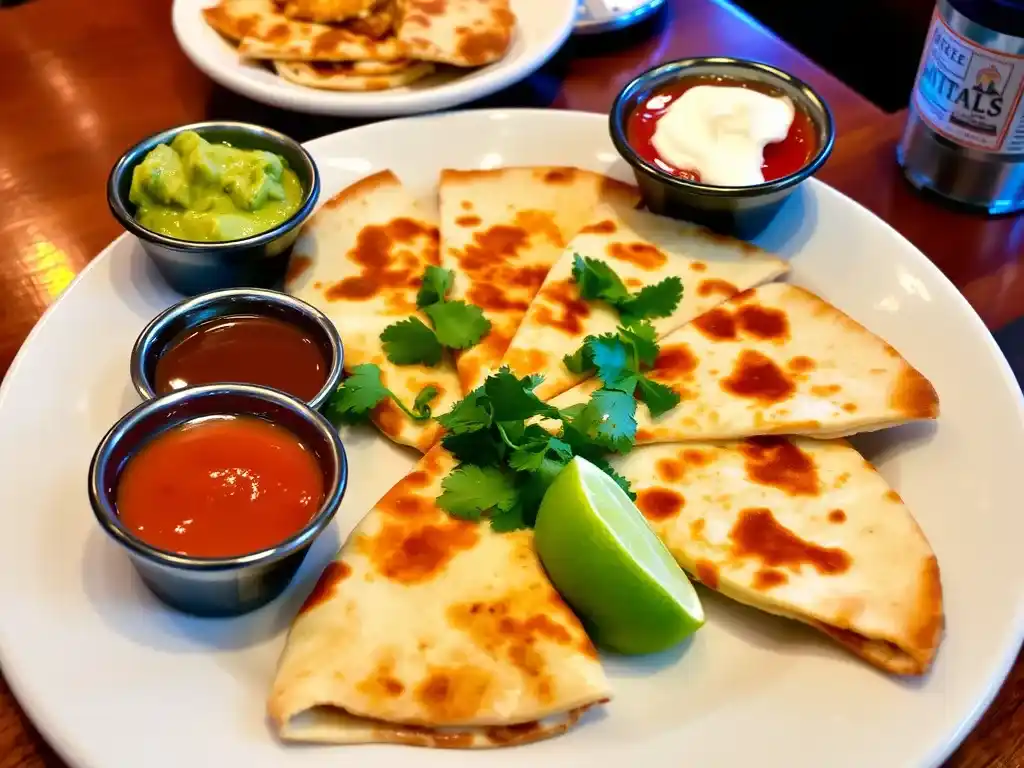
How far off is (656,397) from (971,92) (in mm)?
1706

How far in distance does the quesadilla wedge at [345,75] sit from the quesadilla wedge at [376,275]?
542 millimetres

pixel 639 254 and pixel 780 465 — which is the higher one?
pixel 639 254

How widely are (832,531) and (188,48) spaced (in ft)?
9.51

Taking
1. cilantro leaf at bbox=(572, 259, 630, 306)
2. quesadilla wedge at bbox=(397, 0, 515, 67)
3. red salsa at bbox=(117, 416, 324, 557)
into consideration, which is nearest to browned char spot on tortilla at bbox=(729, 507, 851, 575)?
cilantro leaf at bbox=(572, 259, 630, 306)

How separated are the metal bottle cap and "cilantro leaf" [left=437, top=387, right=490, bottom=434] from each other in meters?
2.29

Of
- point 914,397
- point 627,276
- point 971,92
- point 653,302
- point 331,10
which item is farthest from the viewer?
point 331,10

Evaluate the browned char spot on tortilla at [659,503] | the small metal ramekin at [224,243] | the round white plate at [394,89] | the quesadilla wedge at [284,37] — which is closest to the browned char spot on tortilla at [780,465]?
the browned char spot on tortilla at [659,503]

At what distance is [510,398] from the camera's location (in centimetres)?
243

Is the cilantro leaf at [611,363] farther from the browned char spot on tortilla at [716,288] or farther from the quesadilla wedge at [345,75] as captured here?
the quesadilla wedge at [345,75]

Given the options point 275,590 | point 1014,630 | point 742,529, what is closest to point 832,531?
point 742,529

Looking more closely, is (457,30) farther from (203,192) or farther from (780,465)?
(780,465)

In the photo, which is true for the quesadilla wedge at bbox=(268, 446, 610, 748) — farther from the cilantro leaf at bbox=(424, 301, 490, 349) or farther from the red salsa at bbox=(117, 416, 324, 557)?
the cilantro leaf at bbox=(424, 301, 490, 349)

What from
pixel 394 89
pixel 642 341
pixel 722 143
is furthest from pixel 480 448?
pixel 394 89

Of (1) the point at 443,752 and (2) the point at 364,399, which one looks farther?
(2) the point at 364,399
